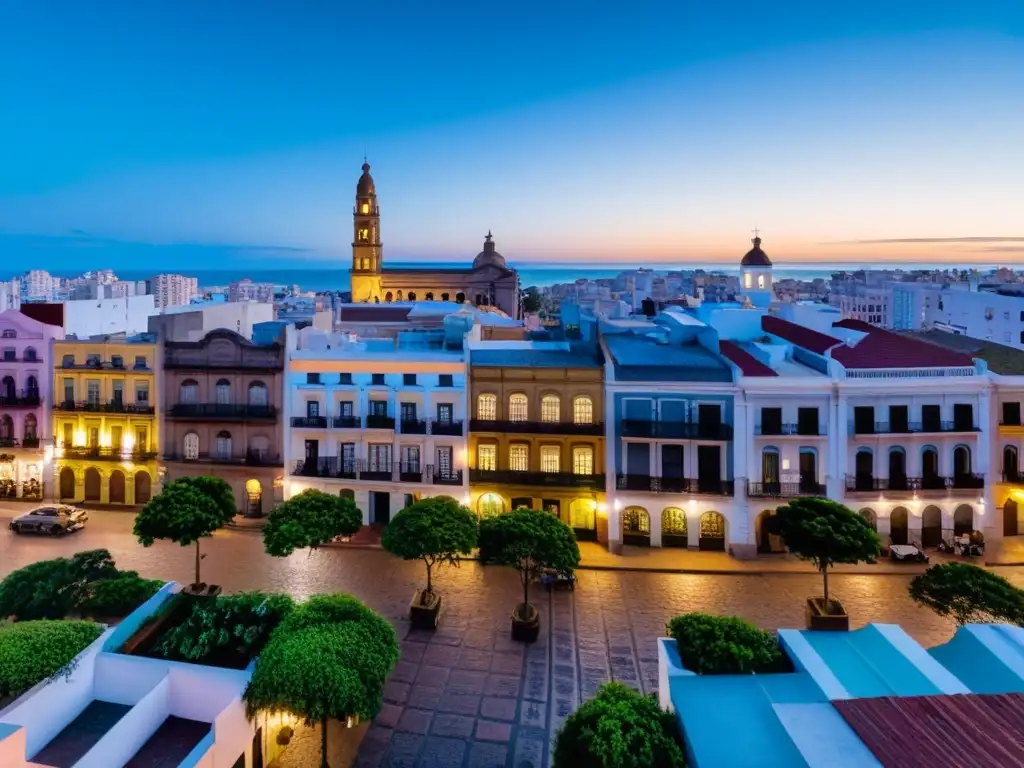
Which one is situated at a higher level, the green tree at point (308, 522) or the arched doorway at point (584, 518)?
the green tree at point (308, 522)

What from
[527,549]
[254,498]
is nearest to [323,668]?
[527,549]

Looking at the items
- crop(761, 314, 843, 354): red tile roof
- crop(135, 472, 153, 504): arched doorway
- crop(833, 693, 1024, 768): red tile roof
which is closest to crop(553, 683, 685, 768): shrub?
crop(833, 693, 1024, 768): red tile roof

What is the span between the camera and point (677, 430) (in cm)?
3095

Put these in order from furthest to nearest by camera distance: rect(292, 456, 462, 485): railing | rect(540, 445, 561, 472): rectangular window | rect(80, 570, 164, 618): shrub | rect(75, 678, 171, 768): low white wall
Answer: rect(292, 456, 462, 485): railing → rect(540, 445, 561, 472): rectangular window → rect(80, 570, 164, 618): shrub → rect(75, 678, 171, 768): low white wall

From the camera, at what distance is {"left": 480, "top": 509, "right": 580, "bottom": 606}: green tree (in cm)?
2305

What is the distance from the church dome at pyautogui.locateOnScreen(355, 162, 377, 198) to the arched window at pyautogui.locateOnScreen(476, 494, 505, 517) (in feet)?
222

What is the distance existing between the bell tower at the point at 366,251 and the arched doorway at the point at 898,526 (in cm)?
7437

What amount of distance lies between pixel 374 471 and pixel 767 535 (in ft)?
60.7

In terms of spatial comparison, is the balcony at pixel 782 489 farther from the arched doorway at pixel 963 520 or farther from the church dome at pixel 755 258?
the church dome at pixel 755 258

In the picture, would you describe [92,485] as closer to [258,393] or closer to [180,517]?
[258,393]

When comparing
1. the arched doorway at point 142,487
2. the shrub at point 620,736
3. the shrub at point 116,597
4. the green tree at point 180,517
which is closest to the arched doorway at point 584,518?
the green tree at point 180,517

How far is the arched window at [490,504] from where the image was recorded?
109ft

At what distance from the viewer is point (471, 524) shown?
2480 centimetres

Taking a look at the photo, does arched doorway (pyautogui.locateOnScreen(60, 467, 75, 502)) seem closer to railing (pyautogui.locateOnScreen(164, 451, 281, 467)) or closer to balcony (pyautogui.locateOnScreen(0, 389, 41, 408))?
balcony (pyautogui.locateOnScreen(0, 389, 41, 408))
